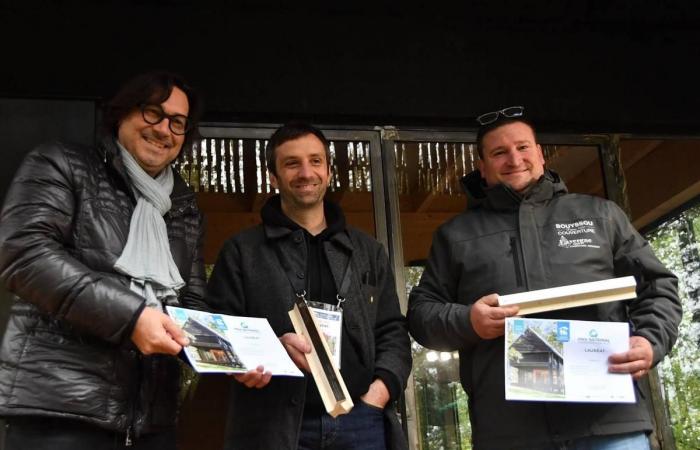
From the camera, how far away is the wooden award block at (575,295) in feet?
7.09

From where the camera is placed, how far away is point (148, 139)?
2309 millimetres

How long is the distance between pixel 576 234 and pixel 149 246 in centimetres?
136

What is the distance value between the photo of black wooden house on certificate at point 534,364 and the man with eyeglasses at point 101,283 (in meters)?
0.93

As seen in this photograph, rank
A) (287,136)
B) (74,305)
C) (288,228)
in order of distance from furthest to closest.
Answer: (287,136)
(288,228)
(74,305)

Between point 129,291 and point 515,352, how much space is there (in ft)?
3.56

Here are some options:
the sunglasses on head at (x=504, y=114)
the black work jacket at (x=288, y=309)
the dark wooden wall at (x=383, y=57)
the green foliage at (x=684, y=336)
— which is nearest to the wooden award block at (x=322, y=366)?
the black work jacket at (x=288, y=309)

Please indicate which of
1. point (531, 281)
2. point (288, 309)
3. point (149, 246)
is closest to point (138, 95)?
point (149, 246)

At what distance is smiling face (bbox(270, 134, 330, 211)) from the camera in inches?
101

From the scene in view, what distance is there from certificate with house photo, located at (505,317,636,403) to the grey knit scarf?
100cm

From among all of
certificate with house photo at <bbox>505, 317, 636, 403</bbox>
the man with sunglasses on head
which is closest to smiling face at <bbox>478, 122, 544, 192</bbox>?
the man with sunglasses on head

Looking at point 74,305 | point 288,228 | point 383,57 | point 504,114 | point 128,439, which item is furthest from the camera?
point 383,57

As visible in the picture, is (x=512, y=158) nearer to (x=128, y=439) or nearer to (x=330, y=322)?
(x=330, y=322)

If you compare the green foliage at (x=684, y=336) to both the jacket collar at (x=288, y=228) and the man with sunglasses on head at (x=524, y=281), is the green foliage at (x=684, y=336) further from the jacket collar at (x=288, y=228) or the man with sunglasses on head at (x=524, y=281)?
the jacket collar at (x=288, y=228)

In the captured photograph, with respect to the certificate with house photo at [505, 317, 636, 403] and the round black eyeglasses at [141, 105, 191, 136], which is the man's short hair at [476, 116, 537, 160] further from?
the round black eyeglasses at [141, 105, 191, 136]
